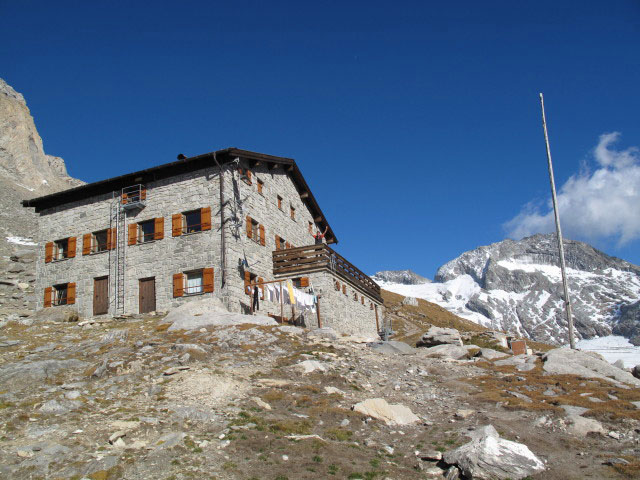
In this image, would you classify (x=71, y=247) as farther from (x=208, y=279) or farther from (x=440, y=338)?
(x=440, y=338)

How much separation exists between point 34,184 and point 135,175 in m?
106

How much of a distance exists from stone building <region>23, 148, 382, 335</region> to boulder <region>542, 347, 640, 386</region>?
12.5 metres

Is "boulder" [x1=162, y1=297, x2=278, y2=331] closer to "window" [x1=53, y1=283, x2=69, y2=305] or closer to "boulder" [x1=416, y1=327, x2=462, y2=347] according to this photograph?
"boulder" [x1=416, y1=327, x2=462, y2=347]

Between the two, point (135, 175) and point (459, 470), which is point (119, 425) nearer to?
point (459, 470)

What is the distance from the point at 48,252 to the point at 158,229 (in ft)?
28.7

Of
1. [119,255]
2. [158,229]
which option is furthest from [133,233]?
[158,229]

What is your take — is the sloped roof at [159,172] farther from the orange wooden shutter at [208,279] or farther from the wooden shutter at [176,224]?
the orange wooden shutter at [208,279]

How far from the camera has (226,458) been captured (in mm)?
A: 9648

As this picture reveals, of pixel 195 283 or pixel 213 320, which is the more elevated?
pixel 195 283

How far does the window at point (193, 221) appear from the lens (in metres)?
27.7

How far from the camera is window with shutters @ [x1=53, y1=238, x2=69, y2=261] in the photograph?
31453 millimetres

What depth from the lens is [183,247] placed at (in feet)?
90.7

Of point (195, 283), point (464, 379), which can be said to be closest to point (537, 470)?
point (464, 379)

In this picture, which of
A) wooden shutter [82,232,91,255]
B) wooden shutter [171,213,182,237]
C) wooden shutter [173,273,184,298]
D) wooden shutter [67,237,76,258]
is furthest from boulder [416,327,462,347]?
wooden shutter [67,237,76,258]
